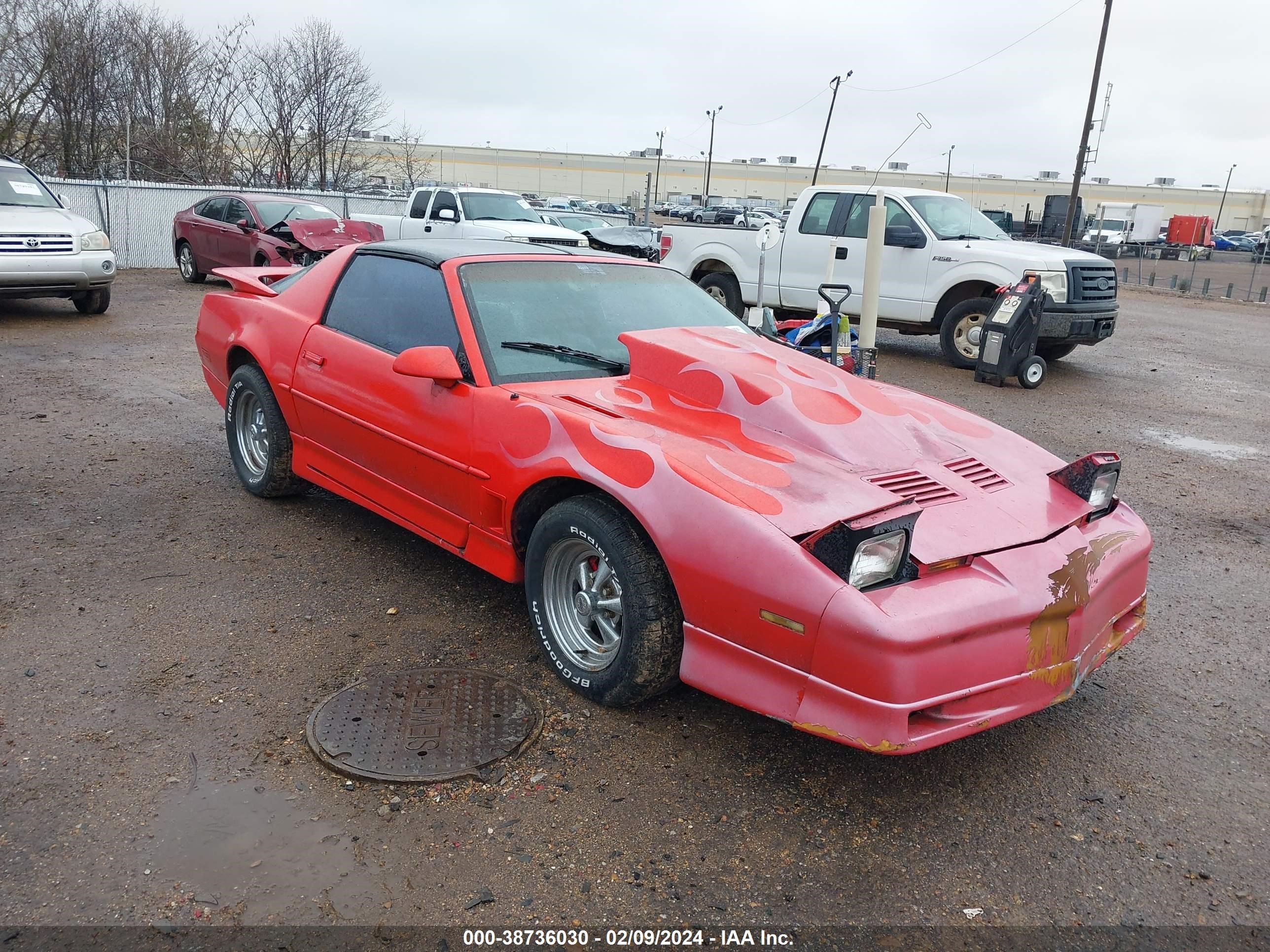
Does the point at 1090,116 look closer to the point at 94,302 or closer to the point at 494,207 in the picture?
the point at 494,207

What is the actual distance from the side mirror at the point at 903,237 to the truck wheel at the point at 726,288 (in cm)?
207

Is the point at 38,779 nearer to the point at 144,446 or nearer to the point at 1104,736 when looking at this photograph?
the point at 1104,736

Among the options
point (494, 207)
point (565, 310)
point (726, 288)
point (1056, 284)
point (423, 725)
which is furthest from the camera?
point (494, 207)

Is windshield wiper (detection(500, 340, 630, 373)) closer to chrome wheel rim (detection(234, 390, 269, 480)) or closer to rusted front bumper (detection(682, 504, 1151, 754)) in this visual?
rusted front bumper (detection(682, 504, 1151, 754))

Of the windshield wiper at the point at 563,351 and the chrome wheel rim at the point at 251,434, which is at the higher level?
the windshield wiper at the point at 563,351

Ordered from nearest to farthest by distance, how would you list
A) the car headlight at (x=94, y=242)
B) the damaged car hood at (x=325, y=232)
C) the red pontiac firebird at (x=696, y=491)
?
the red pontiac firebird at (x=696, y=491) < the car headlight at (x=94, y=242) < the damaged car hood at (x=325, y=232)

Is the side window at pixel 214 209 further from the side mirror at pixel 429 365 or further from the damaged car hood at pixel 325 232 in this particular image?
the side mirror at pixel 429 365

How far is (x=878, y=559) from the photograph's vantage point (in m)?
2.71

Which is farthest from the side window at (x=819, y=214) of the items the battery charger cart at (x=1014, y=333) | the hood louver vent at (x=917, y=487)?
the hood louver vent at (x=917, y=487)

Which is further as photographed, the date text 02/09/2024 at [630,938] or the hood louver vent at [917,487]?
the hood louver vent at [917,487]

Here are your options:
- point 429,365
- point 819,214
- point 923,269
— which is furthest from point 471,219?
point 429,365

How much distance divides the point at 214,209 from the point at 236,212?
738 millimetres

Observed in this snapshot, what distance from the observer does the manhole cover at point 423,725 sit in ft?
9.54

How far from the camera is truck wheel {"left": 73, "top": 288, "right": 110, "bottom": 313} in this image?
11.6 m
